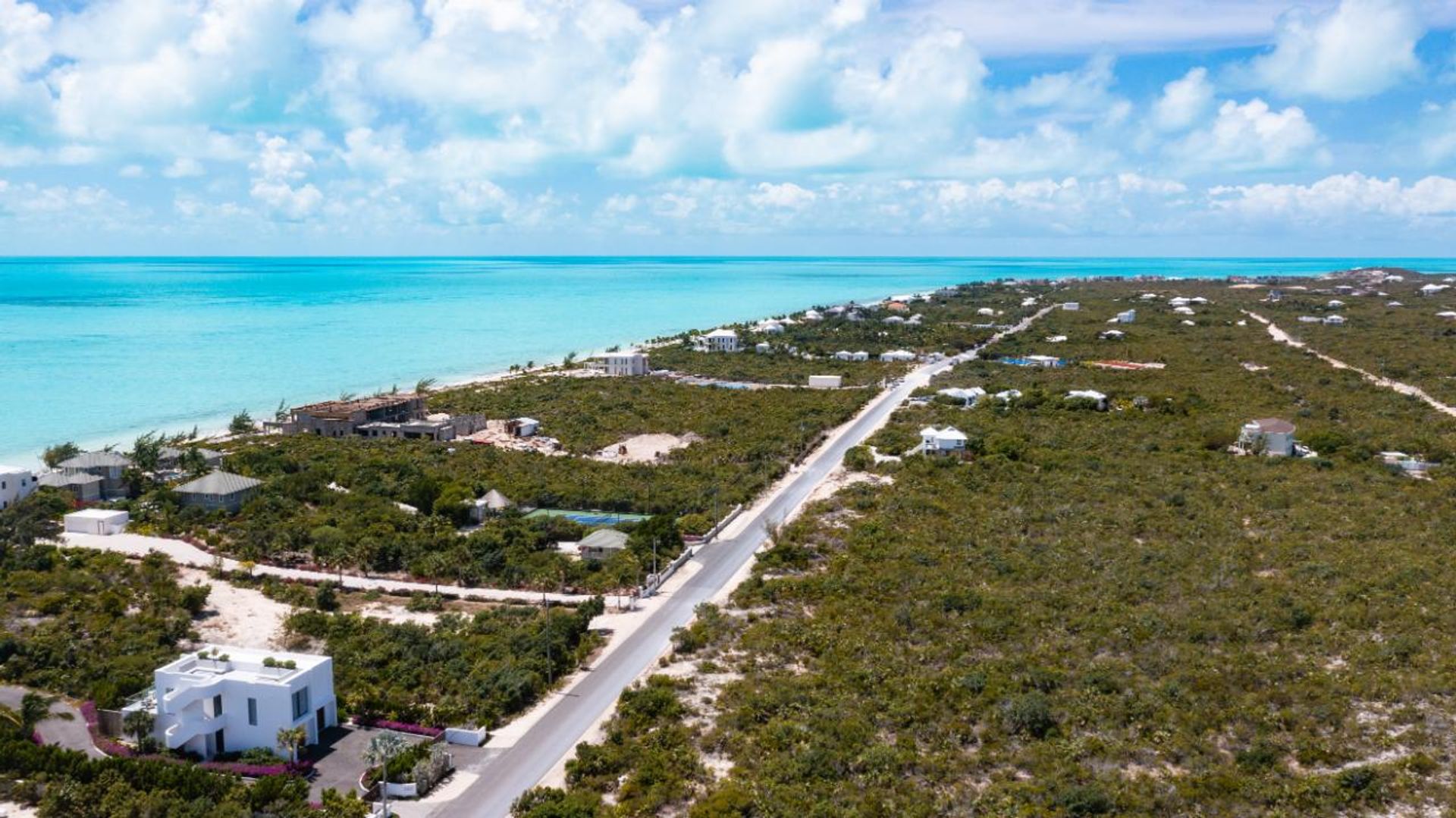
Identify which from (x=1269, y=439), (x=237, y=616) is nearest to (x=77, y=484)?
→ (x=237, y=616)

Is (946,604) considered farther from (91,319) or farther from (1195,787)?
(91,319)

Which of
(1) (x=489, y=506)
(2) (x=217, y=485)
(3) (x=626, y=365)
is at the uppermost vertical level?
(3) (x=626, y=365)

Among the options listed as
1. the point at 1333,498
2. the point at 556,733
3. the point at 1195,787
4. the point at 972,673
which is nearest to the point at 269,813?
the point at 556,733

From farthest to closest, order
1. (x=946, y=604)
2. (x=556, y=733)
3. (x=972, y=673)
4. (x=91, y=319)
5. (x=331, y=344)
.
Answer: (x=91, y=319) → (x=331, y=344) → (x=946, y=604) → (x=972, y=673) → (x=556, y=733)

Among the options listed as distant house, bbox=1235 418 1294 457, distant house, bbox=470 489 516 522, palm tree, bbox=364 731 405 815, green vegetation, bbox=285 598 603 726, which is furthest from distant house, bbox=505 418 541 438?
distant house, bbox=1235 418 1294 457

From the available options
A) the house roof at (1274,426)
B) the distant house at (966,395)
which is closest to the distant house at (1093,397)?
the distant house at (966,395)

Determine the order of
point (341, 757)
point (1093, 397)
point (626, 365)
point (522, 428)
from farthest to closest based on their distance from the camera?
point (626, 365) < point (1093, 397) < point (522, 428) < point (341, 757)

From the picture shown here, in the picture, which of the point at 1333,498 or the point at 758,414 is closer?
the point at 1333,498

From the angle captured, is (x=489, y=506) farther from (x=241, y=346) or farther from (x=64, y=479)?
(x=241, y=346)
